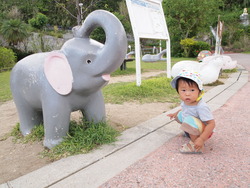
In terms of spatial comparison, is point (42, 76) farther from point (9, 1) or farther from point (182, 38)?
point (9, 1)

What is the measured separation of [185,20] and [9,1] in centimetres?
2765

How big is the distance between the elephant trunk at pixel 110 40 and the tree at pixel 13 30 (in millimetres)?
19481

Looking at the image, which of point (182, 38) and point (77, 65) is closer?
point (77, 65)

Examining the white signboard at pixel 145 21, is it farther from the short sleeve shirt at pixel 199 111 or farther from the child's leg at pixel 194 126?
the child's leg at pixel 194 126

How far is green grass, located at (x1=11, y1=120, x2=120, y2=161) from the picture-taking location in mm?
2084

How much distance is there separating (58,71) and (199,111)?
→ 4.35 feet

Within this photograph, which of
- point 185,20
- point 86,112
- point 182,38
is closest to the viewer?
point 86,112

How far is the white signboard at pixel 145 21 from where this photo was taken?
16.6 feet

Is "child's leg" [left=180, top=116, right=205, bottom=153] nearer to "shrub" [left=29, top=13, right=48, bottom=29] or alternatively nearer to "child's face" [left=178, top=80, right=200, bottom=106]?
"child's face" [left=178, top=80, right=200, bottom=106]

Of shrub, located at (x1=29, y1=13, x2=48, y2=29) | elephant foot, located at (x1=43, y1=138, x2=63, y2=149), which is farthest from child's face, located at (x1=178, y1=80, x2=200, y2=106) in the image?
shrub, located at (x1=29, y1=13, x2=48, y2=29)

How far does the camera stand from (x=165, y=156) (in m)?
1.96

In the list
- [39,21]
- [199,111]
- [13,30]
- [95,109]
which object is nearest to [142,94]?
[95,109]

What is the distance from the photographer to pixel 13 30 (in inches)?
735

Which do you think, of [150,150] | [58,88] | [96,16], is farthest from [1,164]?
[96,16]
